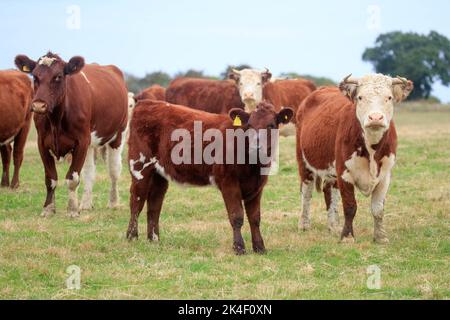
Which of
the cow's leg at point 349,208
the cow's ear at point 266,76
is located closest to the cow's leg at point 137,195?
the cow's leg at point 349,208

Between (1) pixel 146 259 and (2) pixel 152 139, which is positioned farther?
(2) pixel 152 139

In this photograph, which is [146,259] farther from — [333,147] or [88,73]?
[88,73]

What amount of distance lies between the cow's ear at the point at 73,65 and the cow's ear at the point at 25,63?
1.62 feet

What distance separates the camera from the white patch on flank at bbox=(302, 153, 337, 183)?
32.3 ft

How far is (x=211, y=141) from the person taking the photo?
877 cm

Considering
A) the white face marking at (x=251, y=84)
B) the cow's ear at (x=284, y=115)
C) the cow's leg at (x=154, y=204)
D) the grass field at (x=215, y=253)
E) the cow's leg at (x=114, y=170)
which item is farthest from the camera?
the white face marking at (x=251, y=84)

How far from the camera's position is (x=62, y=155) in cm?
1137

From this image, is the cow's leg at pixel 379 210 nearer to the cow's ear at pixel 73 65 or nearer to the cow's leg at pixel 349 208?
the cow's leg at pixel 349 208

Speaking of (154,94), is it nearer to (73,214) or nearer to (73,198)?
(73,198)

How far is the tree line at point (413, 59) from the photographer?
7112 cm

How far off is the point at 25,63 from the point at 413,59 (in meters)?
63.3

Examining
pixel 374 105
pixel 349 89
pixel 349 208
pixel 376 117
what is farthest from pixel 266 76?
pixel 376 117

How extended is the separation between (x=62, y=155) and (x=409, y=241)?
484cm
